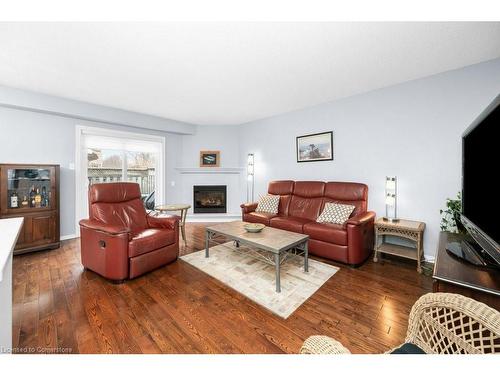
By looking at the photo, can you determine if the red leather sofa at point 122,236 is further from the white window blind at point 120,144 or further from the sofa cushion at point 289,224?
the white window blind at point 120,144

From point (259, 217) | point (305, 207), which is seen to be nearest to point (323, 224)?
point (305, 207)

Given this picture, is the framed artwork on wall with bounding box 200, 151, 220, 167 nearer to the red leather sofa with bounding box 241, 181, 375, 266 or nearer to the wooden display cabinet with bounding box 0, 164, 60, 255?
the red leather sofa with bounding box 241, 181, 375, 266

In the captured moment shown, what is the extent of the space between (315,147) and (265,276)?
2.56 metres

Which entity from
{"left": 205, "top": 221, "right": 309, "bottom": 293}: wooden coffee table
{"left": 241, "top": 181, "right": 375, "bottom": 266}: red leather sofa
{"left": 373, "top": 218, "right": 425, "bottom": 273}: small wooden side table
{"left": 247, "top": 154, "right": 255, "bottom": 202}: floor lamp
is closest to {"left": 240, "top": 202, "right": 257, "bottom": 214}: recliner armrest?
{"left": 241, "top": 181, "right": 375, "bottom": 266}: red leather sofa

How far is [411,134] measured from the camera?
276 cm

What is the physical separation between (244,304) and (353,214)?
2106 millimetres

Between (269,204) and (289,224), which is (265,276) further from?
(269,204)

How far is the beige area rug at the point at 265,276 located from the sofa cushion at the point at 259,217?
2.20 ft

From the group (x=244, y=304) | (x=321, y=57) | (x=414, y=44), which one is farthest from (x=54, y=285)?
(x=414, y=44)

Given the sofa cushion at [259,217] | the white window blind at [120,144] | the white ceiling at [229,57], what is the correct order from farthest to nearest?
the white window blind at [120,144] → the sofa cushion at [259,217] → the white ceiling at [229,57]

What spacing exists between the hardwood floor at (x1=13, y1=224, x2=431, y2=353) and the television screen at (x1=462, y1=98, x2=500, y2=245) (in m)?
0.95

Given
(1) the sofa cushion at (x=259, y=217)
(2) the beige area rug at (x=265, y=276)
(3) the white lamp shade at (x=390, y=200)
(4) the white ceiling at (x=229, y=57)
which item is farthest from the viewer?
(1) the sofa cushion at (x=259, y=217)

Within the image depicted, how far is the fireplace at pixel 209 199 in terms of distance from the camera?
16.9 ft

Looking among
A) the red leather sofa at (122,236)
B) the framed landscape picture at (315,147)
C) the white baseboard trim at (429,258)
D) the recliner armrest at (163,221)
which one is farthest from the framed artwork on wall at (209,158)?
the white baseboard trim at (429,258)
